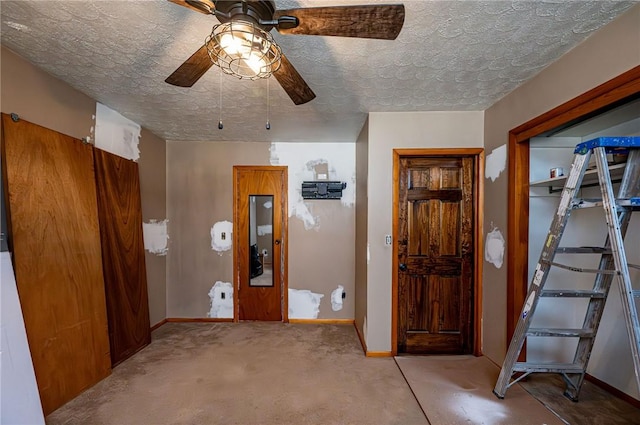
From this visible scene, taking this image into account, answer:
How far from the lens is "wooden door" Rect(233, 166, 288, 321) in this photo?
382 cm

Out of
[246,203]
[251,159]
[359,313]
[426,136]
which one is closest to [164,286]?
[246,203]

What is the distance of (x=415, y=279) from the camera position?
2.89 m

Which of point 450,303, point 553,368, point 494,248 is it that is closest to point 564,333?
point 553,368

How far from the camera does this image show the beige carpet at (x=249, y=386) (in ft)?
6.43

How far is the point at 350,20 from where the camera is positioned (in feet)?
3.76

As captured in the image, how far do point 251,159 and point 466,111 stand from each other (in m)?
2.63

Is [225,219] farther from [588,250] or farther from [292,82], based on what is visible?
[588,250]

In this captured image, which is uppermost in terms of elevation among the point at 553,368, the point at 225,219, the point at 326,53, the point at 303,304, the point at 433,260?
the point at 326,53

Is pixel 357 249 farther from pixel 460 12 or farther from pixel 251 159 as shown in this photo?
pixel 460 12

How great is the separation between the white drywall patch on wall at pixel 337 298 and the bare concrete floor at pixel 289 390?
0.69 m

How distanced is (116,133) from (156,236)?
1.33 metres

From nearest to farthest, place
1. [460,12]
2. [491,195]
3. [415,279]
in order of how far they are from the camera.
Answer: [460,12], [491,195], [415,279]

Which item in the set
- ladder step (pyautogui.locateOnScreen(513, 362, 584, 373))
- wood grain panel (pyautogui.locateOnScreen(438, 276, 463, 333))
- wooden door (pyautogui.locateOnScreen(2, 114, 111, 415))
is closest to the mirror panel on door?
wooden door (pyautogui.locateOnScreen(2, 114, 111, 415))

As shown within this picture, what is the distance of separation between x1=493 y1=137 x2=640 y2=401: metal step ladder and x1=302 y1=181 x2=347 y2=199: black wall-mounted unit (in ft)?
7.68
